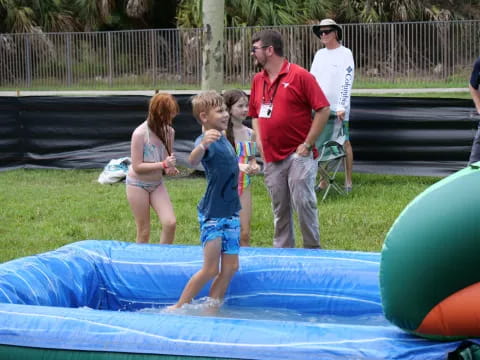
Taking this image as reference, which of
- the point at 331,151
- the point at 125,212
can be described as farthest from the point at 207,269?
the point at 331,151

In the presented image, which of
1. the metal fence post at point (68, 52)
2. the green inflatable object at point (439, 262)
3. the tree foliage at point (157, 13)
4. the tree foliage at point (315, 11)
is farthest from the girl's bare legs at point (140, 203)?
the tree foliage at point (157, 13)

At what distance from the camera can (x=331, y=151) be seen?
1055 centimetres

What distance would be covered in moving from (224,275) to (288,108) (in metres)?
1.75

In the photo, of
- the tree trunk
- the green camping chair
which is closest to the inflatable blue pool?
the green camping chair

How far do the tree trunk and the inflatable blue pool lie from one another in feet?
20.9

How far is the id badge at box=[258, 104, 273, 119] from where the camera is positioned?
728 cm

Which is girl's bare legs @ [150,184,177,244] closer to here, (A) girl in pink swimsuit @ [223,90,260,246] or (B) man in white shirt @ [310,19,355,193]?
(A) girl in pink swimsuit @ [223,90,260,246]

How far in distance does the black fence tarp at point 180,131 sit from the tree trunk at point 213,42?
471 mm

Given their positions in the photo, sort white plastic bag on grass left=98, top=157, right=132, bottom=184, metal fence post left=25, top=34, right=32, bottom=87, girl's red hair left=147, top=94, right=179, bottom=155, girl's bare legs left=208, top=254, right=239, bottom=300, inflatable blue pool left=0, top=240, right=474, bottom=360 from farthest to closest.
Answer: metal fence post left=25, top=34, right=32, bottom=87 < white plastic bag on grass left=98, top=157, right=132, bottom=184 < girl's red hair left=147, top=94, right=179, bottom=155 < girl's bare legs left=208, top=254, right=239, bottom=300 < inflatable blue pool left=0, top=240, right=474, bottom=360

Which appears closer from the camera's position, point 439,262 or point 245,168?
point 439,262

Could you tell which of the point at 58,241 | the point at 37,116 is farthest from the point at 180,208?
the point at 37,116

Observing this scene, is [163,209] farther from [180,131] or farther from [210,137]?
[180,131]

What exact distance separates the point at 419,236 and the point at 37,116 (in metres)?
10.2

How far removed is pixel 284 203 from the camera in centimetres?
742
